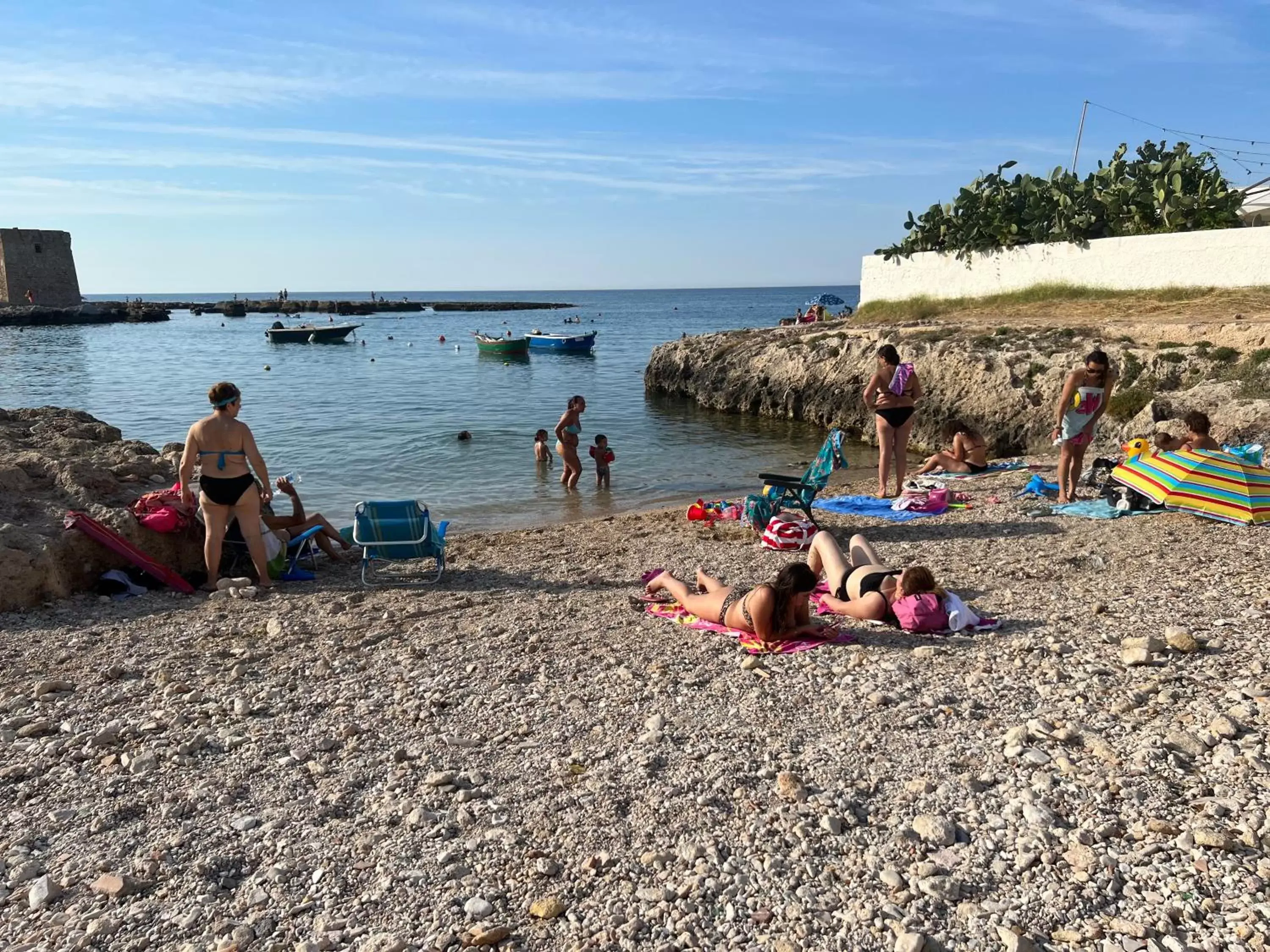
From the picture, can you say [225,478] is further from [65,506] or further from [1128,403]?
[1128,403]

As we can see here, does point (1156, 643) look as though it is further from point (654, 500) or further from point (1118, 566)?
point (654, 500)

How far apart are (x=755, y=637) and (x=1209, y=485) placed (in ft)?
17.2

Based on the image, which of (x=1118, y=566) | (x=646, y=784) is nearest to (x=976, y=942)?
(x=646, y=784)

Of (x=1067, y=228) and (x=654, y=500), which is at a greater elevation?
(x=1067, y=228)

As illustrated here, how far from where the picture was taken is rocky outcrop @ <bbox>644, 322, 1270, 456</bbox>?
13.6 m

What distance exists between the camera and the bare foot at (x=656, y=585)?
7.08 metres

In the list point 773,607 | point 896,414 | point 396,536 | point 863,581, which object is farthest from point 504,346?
point 773,607

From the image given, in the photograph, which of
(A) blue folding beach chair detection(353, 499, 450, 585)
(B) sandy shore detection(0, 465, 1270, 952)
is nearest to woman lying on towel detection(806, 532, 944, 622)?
(B) sandy shore detection(0, 465, 1270, 952)

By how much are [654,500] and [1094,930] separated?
10835 mm

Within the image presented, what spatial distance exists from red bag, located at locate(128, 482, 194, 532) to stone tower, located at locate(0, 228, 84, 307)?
8296cm

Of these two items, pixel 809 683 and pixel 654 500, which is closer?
pixel 809 683

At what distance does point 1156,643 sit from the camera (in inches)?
206

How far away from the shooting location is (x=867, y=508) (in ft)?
34.9

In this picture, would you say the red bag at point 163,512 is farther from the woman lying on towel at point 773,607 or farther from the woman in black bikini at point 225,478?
the woman lying on towel at point 773,607
